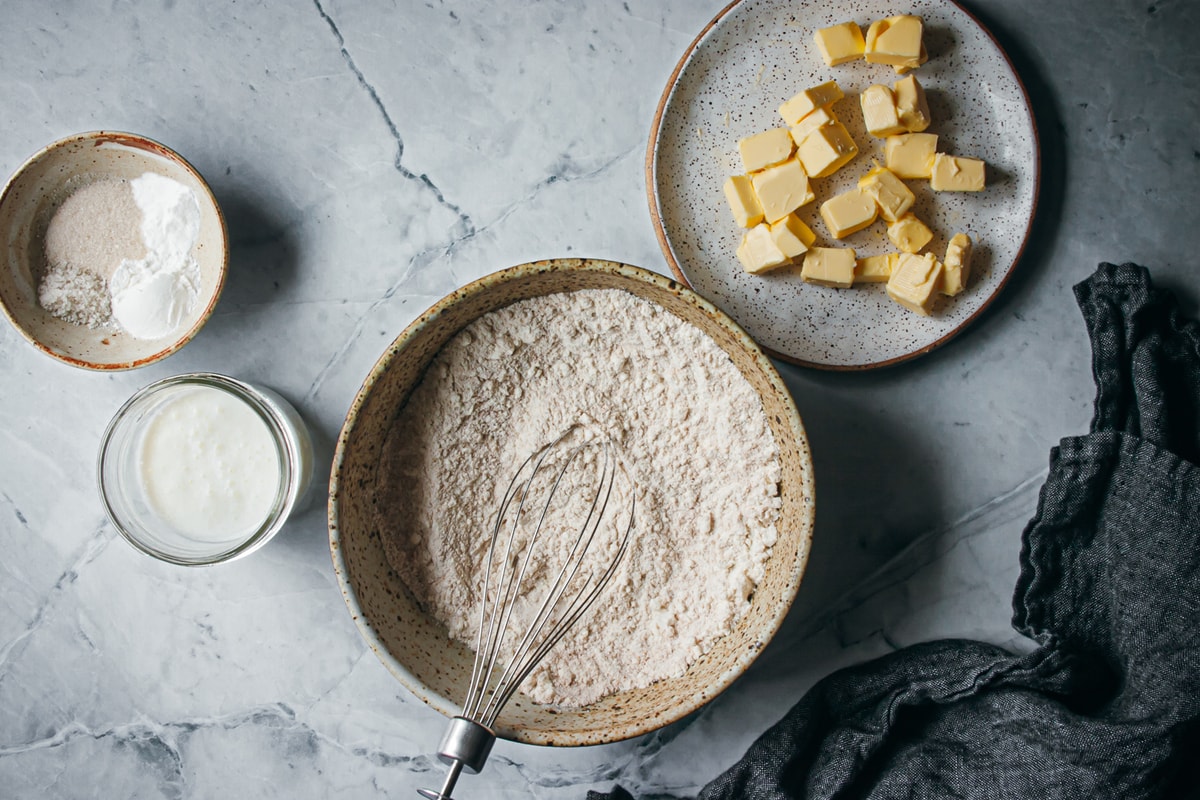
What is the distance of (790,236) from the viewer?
825 mm

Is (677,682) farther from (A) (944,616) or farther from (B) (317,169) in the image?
(B) (317,169)

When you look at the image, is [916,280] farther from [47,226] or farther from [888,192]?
[47,226]

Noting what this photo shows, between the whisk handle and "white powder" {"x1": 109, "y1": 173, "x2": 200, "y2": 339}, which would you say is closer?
the whisk handle

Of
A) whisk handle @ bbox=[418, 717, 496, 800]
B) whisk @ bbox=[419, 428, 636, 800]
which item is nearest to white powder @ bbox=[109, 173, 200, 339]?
whisk @ bbox=[419, 428, 636, 800]

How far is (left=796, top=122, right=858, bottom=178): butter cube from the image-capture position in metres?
0.83

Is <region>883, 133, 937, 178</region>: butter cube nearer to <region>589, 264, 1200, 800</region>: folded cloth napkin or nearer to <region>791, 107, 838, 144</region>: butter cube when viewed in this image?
<region>791, 107, 838, 144</region>: butter cube

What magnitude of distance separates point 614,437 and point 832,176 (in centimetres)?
38

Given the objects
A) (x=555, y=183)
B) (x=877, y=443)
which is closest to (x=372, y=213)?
(x=555, y=183)

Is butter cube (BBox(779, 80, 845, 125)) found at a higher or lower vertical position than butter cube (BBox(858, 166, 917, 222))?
higher

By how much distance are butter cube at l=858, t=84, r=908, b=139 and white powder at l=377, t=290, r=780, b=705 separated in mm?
299

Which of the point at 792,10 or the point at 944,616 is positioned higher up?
the point at 792,10

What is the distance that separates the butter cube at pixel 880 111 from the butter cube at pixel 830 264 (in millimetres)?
136

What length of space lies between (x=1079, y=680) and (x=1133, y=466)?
228 mm

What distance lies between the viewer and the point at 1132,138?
89 centimetres
